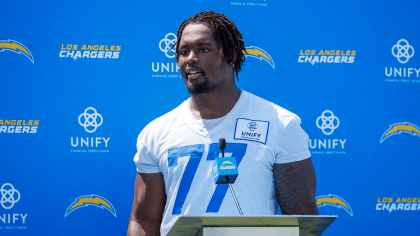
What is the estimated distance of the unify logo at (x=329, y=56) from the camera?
8.38 ft

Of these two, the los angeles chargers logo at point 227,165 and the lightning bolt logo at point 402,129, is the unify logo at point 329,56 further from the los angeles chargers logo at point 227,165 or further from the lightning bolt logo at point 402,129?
the los angeles chargers logo at point 227,165

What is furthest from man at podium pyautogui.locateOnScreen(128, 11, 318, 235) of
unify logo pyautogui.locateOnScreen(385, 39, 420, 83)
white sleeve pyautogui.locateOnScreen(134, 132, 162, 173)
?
unify logo pyautogui.locateOnScreen(385, 39, 420, 83)

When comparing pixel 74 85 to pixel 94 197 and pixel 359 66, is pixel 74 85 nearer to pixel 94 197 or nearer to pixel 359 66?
pixel 94 197

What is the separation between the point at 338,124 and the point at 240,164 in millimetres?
1352

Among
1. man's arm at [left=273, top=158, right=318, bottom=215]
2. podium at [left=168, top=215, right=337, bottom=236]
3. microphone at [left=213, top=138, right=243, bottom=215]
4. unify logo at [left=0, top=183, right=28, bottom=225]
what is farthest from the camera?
unify logo at [left=0, top=183, right=28, bottom=225]

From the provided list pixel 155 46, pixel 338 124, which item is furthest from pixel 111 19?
pixel 338 124

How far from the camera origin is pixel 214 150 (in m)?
1.46

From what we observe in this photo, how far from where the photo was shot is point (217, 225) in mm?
835

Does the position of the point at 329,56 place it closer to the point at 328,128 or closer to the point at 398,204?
the point at 328,128

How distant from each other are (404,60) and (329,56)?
55 centimetres

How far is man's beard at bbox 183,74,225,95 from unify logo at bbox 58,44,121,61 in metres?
1.15

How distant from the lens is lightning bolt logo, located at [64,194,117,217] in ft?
7.87

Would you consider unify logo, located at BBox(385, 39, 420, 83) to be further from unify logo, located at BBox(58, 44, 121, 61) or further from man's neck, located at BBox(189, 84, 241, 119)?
unify logo, located at BBox(58, 44, 121, 61)

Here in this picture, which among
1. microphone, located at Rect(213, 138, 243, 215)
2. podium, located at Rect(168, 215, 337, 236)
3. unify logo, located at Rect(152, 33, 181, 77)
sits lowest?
podium, located at Rect(168, 215, 337, 236)
